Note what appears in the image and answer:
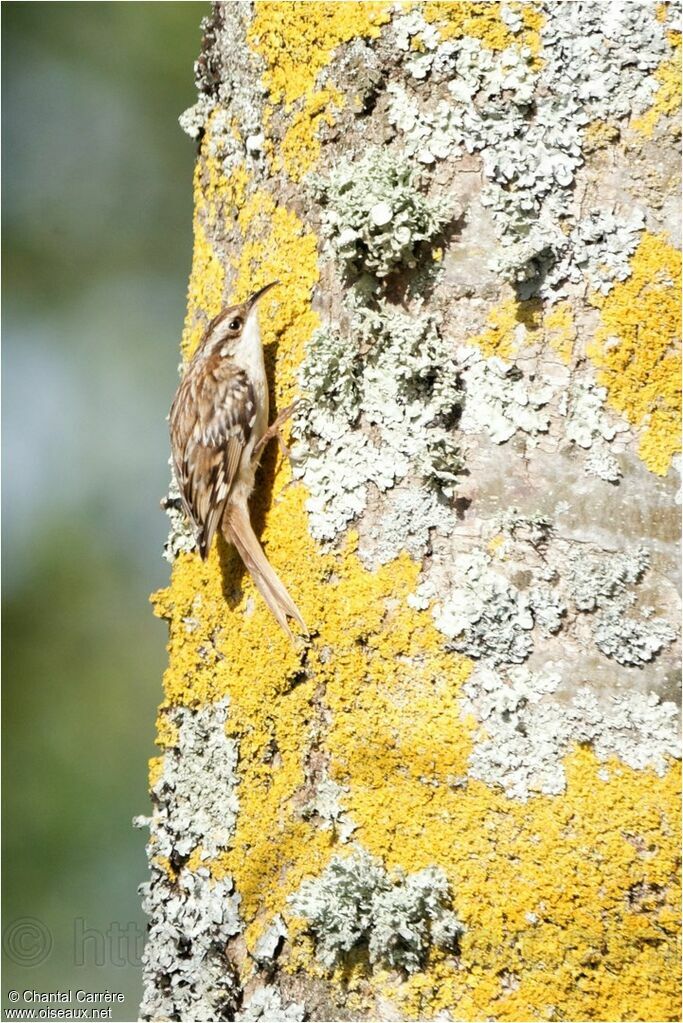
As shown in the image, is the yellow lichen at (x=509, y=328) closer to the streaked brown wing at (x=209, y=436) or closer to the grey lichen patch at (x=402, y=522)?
the grey lichen patch at (x=402, y=522)

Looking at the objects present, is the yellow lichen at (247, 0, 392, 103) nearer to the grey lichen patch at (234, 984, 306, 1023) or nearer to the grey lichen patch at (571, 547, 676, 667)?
the grey lichen patch at (571, 547, 676, 667)

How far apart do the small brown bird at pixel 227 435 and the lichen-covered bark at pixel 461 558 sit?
0.19ft

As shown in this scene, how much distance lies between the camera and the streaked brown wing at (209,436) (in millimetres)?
2270

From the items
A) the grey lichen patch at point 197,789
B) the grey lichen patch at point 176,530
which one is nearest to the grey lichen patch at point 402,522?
the grey lichen patch at point 197,789

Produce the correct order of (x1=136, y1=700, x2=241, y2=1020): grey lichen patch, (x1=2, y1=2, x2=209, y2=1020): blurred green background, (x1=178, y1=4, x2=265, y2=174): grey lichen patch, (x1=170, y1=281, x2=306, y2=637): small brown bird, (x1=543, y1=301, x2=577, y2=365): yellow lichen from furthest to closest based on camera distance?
(x1=2, y1=2, x2=209, y2=1020): blurred green background, (x1=178, y1=4, x2=265, y2=174): grey lichen patch, (x1=170, y1=281, x2=306, y2=637): small brown bird, (x1=136, y1=700, x2=241, y2=1020): grey lichen patch, (x1=543, y1=301, x2=577, y2=365): yellow lichen

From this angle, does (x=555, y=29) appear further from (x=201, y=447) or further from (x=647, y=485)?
(x=201, y=447)

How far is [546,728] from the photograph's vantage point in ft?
5.44

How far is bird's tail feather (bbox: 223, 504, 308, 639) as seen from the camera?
6.25 feet

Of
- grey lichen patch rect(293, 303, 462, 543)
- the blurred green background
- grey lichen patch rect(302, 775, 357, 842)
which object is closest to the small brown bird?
grey lichen patch rect(293, 303, 462, 543)

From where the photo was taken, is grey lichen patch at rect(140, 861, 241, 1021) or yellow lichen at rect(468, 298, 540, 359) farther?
grey lichen patch at rect(140, 861, 241, 1021)

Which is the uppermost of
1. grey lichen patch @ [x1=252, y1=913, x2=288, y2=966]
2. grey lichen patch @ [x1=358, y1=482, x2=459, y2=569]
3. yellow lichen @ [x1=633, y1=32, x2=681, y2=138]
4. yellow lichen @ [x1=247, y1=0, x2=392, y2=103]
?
yellow lichen @ [x1=247, y1=0, x2=392, y2=103]

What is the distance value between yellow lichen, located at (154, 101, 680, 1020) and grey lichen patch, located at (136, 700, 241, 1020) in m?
0.04

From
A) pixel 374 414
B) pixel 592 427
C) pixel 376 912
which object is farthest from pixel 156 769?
pixel 592 427

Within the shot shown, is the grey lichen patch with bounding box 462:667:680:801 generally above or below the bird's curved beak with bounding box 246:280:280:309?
below
